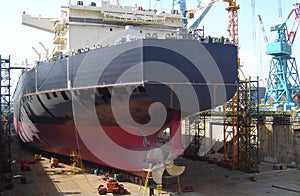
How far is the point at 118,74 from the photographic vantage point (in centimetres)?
968

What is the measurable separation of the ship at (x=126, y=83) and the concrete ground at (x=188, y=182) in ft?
3.28

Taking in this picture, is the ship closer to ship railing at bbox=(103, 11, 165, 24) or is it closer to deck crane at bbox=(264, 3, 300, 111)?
ship railing at bbox=(103, 11, 165, 24)

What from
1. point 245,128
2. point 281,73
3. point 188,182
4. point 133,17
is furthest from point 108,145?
point 281,73

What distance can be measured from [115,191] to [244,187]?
4.80m

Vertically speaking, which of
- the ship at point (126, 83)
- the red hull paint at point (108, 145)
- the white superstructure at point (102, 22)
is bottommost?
the red hull paint at point (108, 145)

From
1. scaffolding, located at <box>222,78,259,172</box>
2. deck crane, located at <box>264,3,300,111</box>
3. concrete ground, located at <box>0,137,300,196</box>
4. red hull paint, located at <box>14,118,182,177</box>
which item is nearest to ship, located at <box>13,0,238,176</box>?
red hull paint, located at <box>14,118,182,177</box>

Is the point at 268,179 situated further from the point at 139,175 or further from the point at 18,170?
the point at 18,170

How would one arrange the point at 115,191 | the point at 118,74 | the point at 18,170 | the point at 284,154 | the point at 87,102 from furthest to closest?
1. the point at 284,154
2. the point at 18,170
3. the point at 87,102
4. the point at 115,191
5. the point at 118,74

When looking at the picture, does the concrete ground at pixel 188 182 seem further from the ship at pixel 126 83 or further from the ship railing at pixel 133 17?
the ship railing at pixel 133 17

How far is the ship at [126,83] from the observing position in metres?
9.30

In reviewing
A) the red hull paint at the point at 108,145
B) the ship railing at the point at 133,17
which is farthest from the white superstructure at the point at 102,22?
the red hull paint at the point at 108,145

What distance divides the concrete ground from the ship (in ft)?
3.28

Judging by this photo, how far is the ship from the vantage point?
9.30 m

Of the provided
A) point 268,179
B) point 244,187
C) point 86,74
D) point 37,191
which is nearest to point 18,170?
point 37,191
